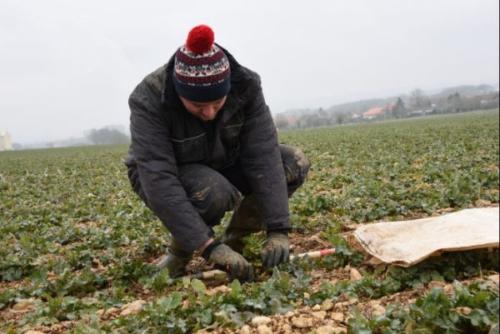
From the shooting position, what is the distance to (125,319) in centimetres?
253

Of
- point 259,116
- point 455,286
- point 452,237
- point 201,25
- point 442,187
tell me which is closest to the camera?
point 455,286

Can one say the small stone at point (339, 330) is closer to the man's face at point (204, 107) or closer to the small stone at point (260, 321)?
the small stone at point (260, 321)

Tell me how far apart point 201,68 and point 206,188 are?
0.81 meters

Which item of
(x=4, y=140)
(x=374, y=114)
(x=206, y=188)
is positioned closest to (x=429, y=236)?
(x=206, y=188)

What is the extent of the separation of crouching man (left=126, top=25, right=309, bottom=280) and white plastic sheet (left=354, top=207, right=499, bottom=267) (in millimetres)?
578

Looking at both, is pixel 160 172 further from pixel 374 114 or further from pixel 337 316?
pixel 374 114

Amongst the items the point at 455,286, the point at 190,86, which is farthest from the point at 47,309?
the point at 455,286

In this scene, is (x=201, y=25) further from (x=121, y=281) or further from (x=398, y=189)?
(x=398, y=189)

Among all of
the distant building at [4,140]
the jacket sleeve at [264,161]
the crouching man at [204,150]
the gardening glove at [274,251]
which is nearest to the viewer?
the crouching man at [204,150]

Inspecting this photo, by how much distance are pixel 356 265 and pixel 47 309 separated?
1.86m

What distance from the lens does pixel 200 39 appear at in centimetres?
283

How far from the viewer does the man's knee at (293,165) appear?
3846 millimetres

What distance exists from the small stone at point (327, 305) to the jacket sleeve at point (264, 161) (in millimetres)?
870

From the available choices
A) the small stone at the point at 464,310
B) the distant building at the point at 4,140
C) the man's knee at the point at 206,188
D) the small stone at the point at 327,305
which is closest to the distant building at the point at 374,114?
the distant building at the point at 4,140
